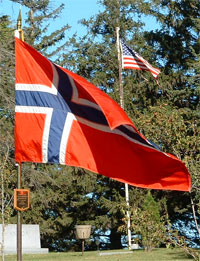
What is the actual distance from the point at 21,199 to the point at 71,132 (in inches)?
40.2

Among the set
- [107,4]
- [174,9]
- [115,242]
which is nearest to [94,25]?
[107,4]

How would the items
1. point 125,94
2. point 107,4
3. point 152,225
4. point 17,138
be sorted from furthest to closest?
point 107,4
point 125,94
point 152,225
point 17,138

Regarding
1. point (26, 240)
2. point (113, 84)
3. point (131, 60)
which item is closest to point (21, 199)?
point (26, 240)

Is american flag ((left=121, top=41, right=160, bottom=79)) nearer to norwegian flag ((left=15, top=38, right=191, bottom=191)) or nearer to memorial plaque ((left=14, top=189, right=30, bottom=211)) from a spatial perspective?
norwegian flag ((left=15, top=38, right=191, bottom=191))

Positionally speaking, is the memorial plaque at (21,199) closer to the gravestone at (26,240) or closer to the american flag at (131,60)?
the gravestone at (26,240)

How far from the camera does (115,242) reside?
39.9 meters

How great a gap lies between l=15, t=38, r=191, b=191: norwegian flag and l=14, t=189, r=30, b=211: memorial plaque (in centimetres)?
41

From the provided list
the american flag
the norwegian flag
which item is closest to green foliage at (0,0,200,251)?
the american flag

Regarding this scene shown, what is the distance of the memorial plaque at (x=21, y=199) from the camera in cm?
875

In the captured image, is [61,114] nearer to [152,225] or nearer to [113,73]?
[152,225]

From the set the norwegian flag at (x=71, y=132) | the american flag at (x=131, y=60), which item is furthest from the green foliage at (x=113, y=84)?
the norwegian flag at (x=71, y=132)

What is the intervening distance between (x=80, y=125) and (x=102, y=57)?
31.2m

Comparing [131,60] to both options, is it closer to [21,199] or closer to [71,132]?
[71,132]

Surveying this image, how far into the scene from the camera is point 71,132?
875 cm
